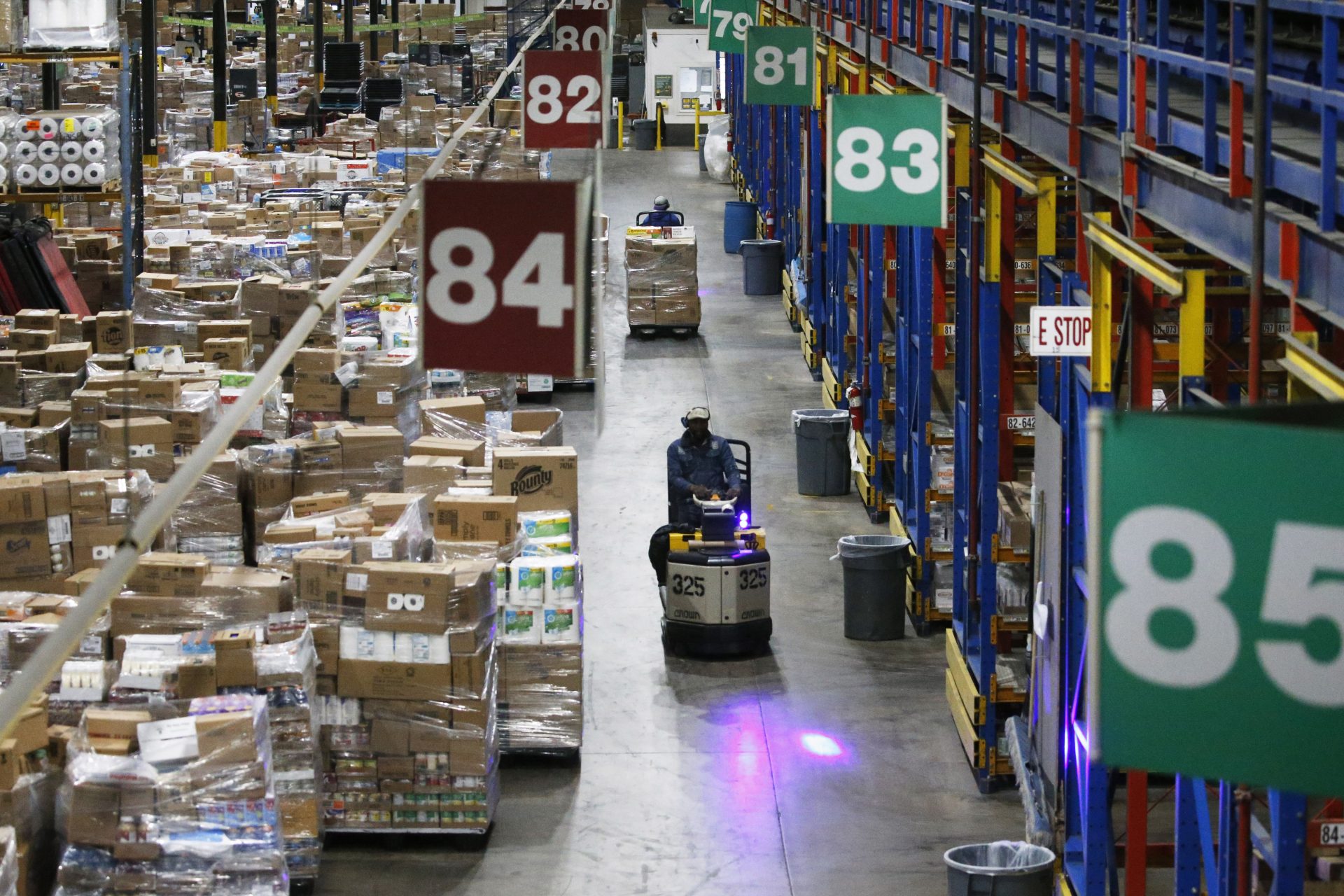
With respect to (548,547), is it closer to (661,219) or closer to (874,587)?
(874,587)

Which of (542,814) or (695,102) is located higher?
(695,102)

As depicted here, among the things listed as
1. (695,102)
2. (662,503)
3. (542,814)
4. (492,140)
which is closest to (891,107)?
(542,814)

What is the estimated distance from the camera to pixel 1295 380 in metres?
5.27

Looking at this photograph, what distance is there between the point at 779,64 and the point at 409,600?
8.01 m

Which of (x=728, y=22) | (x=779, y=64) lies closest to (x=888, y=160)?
(x=779, y=64)

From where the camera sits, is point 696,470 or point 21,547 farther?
point 696,470

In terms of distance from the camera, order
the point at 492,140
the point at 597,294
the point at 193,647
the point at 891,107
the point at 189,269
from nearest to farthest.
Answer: the point at 597,294, the point at 193,647, the point at 891,107, the point at 189,269, the point at 492,140

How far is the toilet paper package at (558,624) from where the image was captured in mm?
10227

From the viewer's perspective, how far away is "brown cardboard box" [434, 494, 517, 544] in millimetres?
10844

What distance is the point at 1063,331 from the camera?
25.1 ft

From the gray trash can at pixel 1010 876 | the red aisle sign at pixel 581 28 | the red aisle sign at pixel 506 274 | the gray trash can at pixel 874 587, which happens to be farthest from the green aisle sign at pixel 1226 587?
the red aisle sign at pixel 581 28

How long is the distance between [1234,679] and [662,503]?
13.0 meters

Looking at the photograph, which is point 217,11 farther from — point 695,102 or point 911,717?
point 911,717

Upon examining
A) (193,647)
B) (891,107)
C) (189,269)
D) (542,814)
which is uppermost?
(891,107)
